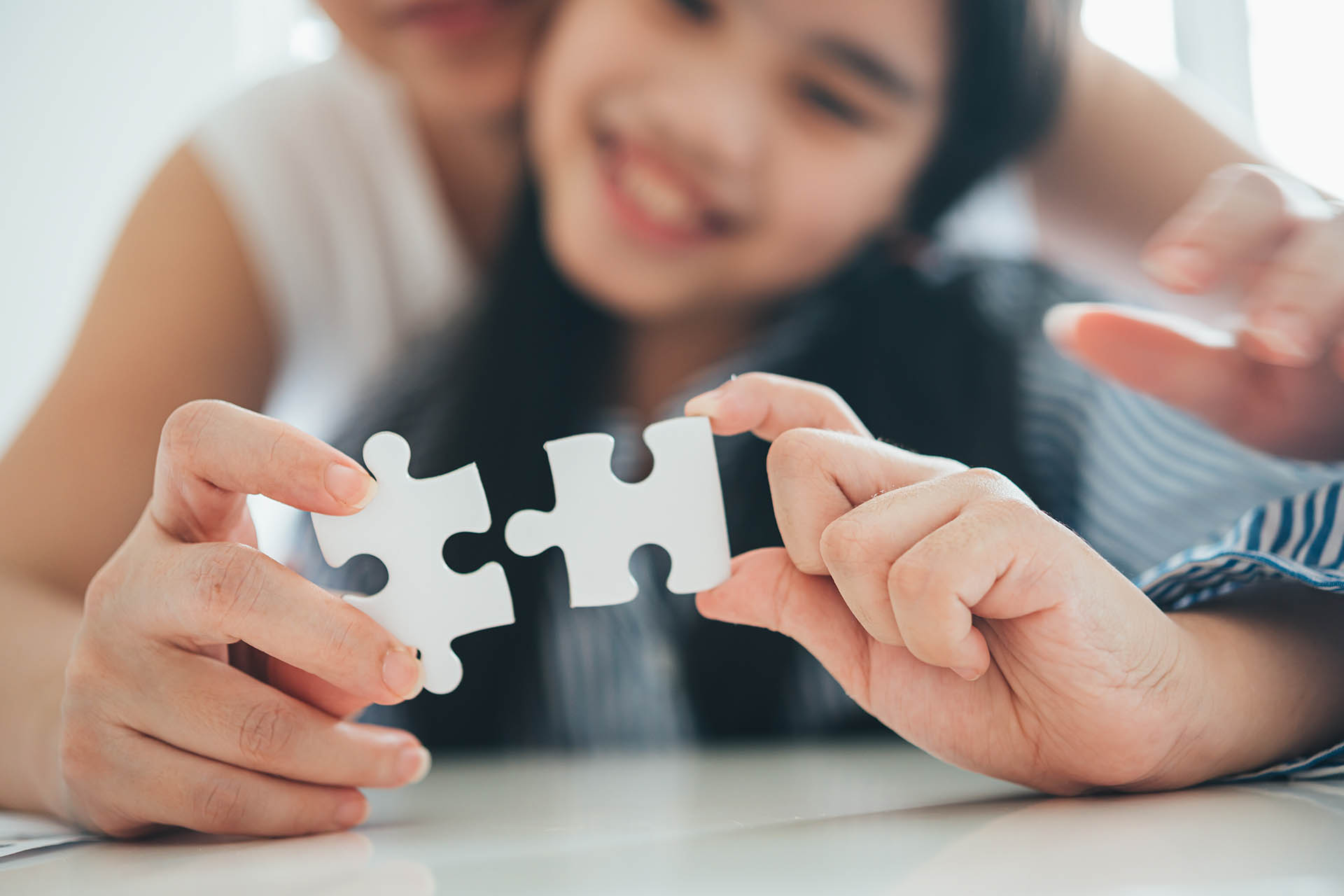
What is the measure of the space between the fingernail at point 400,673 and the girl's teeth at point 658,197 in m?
0.84

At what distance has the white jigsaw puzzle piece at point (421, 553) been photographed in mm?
602

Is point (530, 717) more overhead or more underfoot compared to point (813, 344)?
more underfoot

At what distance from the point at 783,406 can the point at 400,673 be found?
0.32 meters

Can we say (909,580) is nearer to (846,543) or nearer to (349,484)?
(846,543)

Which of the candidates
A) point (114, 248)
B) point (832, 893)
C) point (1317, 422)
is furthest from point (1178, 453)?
point (114, 248)

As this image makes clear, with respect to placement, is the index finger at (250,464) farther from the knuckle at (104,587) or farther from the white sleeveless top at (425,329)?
the white sleeveless top at (425,329)

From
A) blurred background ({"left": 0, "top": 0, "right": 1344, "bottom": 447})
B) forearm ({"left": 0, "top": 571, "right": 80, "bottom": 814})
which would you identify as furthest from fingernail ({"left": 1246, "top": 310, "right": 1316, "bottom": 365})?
blurred background ({"left": 0, "top": 0, "right": 1344, "bottom": 447})

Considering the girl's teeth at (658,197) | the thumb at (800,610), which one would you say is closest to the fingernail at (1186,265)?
the thumb at (800,610)

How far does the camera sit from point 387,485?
60 centimetres

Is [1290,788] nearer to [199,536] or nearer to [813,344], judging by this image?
Result: [199,536]

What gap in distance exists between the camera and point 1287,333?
76 cm

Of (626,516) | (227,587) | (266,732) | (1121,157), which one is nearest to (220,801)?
(266,732)

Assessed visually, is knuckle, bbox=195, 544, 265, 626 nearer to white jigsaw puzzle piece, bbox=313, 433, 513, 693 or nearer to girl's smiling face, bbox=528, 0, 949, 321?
white jigsaw puzzle piece, bbox=313, 433, 513, 693

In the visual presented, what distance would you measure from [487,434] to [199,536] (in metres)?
0.71
